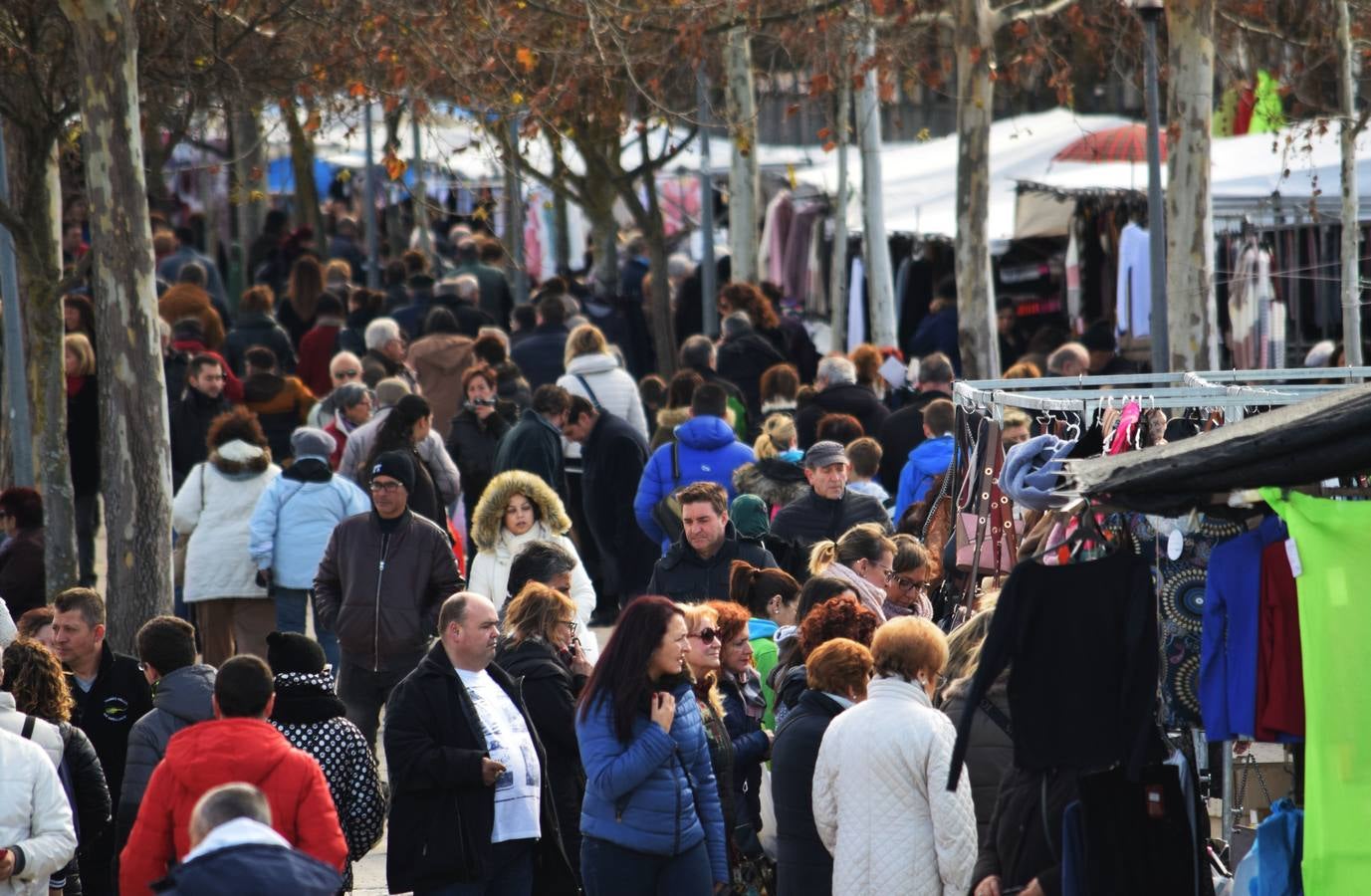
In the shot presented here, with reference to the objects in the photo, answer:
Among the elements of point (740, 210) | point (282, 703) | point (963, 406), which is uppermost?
point (740, 210)

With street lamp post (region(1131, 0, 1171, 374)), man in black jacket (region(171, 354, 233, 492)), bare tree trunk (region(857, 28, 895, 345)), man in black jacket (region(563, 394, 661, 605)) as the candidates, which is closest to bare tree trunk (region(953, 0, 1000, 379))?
street lamp post (region(1131, 0, 1171, 374))

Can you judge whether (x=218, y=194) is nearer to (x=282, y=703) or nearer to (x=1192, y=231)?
(x=1192, y=231)

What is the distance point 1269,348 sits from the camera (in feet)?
57.3

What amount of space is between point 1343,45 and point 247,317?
9252 mm

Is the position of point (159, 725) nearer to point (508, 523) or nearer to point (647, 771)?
point (647, 771)

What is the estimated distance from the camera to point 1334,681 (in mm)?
5141

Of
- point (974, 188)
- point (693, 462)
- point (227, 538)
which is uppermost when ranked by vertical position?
point (974, 188)

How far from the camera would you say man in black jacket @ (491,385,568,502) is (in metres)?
12.9

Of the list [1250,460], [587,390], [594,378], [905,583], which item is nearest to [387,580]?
[905,583]

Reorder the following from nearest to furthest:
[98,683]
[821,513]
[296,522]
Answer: [98,683], [821,513], [296,522]

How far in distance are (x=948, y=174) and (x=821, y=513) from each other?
49.1ft

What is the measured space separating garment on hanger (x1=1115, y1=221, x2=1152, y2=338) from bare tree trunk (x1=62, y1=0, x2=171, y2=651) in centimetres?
1017

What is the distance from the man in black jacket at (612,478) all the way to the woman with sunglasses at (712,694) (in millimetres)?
6014

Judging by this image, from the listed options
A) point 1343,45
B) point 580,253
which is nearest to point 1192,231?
point 1343,45
